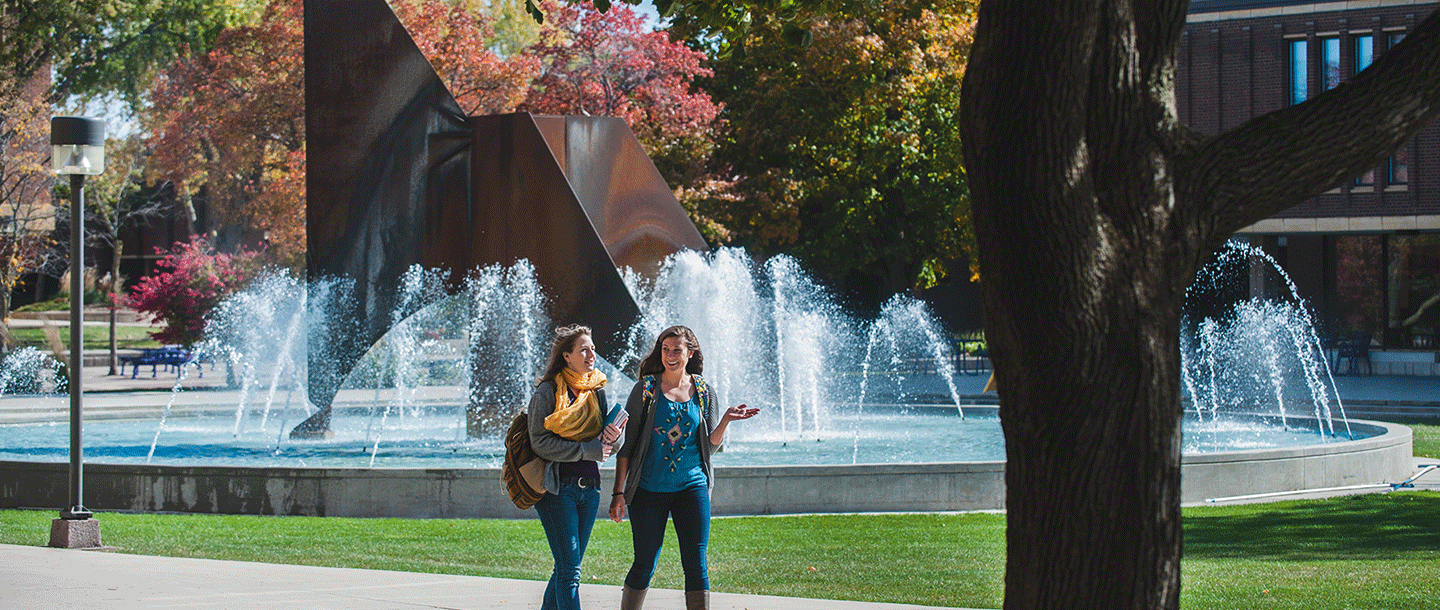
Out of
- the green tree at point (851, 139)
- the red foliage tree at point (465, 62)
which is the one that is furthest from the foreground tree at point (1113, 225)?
the red foliage tree at point (465, 62)

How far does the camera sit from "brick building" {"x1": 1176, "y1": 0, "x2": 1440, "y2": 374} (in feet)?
111

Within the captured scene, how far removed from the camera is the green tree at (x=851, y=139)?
29.1m

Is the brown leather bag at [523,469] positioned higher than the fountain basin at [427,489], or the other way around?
the brown leather bag at [523,469]

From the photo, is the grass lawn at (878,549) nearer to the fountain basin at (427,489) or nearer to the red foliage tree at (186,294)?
the fountain basin at (427,489)

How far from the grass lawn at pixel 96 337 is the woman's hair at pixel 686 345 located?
34.8 m

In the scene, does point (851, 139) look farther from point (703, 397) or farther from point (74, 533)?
point (703, 397)

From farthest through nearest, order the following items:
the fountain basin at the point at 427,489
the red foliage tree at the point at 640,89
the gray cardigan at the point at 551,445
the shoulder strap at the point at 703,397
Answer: the red foliage tree at the point at 640,89, the fountain basin at the point at 427,489, the shoulder strap at the point at 703,397, the gray cardigan at the point at 551,445

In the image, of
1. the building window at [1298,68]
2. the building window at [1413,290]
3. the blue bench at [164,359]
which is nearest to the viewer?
the blue bench at [164,359]

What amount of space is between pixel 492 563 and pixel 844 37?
70.5 ft

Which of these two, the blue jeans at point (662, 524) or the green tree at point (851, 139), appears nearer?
the blue jeans at point (662, 524)

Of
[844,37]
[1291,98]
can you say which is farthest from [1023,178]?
[1291,98]

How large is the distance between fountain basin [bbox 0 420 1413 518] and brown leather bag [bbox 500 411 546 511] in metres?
4.69

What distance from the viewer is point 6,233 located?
34062 mm

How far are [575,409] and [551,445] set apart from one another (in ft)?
0.56
